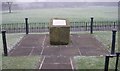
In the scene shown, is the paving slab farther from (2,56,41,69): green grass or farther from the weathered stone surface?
the weathered stone surface

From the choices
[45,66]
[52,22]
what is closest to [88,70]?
[45,66]

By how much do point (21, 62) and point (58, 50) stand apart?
7.37 ft

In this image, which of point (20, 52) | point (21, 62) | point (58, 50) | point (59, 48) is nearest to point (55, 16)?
point (59, 48)

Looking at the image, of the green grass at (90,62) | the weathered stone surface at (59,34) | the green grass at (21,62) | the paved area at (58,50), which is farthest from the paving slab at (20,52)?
the green grass at (90,62)

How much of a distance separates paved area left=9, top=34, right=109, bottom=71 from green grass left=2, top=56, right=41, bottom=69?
0.29m

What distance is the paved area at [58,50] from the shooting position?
29.5 ft

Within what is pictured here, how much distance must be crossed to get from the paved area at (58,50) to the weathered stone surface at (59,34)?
27cm

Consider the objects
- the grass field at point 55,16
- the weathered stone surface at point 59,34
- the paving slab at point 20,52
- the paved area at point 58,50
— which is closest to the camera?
the paved area at point 58,50

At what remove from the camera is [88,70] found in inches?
319

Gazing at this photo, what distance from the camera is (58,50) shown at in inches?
424

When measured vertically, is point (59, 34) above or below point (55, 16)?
below

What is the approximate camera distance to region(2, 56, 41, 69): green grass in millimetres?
8562

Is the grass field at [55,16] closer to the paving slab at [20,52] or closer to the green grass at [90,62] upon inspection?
the paving slab at [20,52]

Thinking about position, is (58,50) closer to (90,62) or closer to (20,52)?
(20,52)
